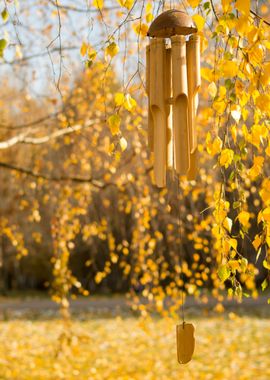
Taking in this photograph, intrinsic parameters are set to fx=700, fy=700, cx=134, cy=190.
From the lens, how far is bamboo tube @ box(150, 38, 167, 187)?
66.1 inches

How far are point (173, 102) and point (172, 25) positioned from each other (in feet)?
0.87

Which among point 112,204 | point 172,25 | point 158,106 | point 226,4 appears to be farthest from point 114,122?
point 112,204

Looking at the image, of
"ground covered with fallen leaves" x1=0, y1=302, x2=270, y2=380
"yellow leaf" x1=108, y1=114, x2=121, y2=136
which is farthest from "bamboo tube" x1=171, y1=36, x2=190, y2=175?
"ground covered with fallen leaves" x1=0, y1=302, x2=270, y2=380

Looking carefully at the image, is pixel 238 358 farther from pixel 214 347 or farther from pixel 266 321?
pixel 266 321

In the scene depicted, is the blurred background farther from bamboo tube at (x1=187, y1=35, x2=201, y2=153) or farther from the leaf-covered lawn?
bamboo tube at (x1=187, y1=35, x2=201, y2=153)

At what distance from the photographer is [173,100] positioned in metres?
1.67

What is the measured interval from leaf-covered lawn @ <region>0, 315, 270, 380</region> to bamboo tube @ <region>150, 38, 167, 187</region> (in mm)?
3140

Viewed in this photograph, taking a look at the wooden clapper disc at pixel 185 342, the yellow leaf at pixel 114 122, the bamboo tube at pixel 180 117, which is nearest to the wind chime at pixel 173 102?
the bamboo tube at pixel 180 117

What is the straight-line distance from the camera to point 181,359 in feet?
5.93

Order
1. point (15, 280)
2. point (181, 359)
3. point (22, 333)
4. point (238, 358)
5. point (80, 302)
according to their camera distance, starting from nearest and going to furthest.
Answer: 1. point (181, 359)
2. point (238, 358)
3. point (22, 333)
4. point (80, 302)
5. point (15, 280)

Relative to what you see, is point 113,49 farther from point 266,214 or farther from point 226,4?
point 266,214

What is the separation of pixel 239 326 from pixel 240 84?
7400 mm

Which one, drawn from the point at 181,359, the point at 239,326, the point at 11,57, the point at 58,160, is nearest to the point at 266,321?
the point at 239,326

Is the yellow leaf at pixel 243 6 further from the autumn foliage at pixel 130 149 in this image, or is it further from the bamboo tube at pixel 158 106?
the bamboo tube at pixel 158 106
